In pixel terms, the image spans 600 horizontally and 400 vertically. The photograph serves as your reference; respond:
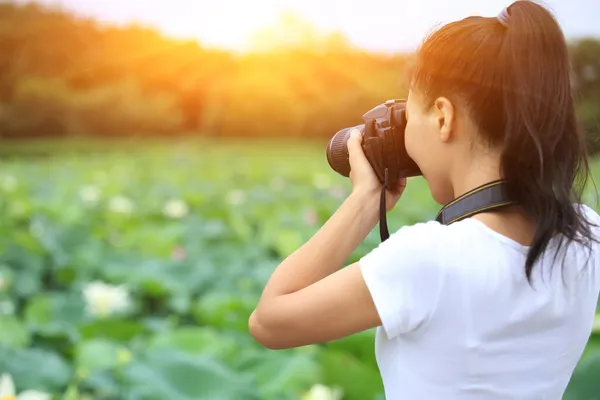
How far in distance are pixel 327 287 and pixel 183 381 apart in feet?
2.65

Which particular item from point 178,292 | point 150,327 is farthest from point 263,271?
point 150,327

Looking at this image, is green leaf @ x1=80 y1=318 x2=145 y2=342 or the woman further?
green leaf @ x1=80 y1=318 x2=145 y2=342

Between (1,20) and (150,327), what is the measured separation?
1127 centimetres

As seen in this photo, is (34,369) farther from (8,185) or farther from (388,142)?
(8,185)

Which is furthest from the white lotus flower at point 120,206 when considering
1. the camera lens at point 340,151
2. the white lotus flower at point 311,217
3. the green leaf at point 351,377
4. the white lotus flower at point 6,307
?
the camera lens at point 340,151

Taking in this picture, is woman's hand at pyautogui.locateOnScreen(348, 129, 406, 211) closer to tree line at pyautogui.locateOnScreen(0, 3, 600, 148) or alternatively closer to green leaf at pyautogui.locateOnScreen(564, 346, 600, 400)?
green leaf at pyautogui.locateOnScreen(564, 346, 600, 400)

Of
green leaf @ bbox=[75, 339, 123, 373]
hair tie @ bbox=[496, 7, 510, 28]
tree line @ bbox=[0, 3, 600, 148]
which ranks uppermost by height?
tree line @ bbox=[0, 3, 600, 148]

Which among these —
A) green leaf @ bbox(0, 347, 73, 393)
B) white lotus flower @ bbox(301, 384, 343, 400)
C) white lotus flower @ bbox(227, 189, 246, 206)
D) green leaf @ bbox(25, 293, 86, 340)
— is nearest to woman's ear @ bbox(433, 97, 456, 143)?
white lotus flower @ bbox(301, 384, 343, 400)

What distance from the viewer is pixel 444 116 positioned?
2.12 feet

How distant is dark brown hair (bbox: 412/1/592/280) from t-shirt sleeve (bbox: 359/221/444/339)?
86 millimetres

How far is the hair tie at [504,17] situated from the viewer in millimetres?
634

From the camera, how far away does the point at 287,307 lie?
664 mm

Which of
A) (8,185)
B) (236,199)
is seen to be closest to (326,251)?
(236,199)

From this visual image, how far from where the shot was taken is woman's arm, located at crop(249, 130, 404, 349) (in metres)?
0.63
